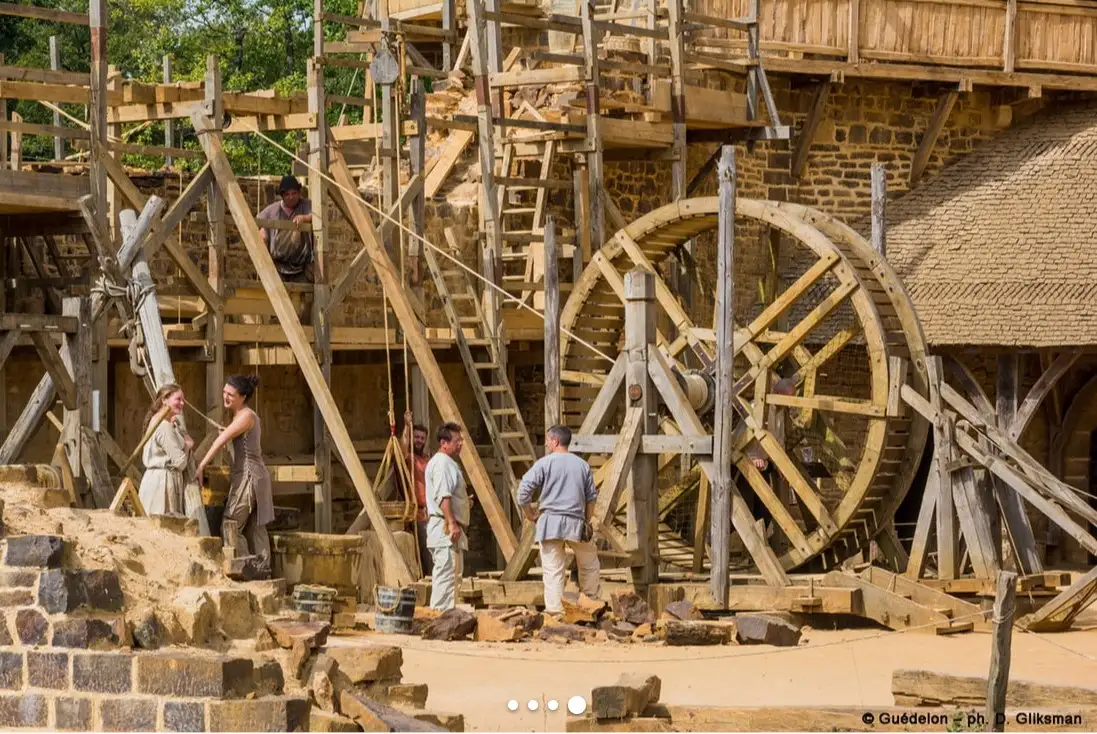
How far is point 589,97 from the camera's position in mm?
19297

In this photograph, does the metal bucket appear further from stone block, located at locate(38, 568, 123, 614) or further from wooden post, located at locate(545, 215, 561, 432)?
stone block, located at locate(38, 568, 123, 614)

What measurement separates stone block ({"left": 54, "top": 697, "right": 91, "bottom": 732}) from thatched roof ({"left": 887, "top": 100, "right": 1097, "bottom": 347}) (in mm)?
12160

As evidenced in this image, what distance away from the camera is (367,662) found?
413 inches

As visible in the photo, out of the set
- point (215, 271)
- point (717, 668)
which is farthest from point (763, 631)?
point (215, 271)

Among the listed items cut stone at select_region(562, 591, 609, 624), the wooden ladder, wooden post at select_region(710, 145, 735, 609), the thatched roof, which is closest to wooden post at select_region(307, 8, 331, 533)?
the wooden ladder

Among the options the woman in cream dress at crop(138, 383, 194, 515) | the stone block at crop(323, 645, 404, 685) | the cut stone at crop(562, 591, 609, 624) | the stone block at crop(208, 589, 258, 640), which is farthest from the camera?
the cut stone at crop(562, 591, 609, 624)

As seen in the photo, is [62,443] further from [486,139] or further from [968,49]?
[968,49]

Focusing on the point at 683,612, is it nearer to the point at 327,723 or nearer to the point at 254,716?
the point at 327,723

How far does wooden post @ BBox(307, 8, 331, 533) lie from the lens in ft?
56.0

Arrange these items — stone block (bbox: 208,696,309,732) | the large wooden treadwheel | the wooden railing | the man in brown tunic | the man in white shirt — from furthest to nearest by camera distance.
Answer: the wooden railing < the man in brown tunic < the large wooden treadwheel < the man in white shirt < stone block (bbox: 208,696,309,732)

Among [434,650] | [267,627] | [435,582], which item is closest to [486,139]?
[435,582]

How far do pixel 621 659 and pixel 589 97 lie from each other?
7.25 meters

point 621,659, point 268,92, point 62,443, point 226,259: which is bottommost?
point 621,659

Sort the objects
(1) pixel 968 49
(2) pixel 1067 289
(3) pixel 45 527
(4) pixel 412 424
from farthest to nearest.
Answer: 1. (1) pixel 968 49
2. (2) pixel 1067 289
3. (4) pixel 412 424
4. (3) pixel 45 527
